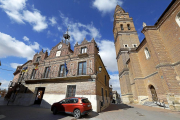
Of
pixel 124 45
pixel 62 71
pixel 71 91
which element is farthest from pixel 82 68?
pixel 124 45

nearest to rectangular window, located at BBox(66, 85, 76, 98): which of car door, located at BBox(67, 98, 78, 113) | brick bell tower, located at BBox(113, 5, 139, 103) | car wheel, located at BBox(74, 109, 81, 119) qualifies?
car door, located at BBox(67, 98, 78, 113)

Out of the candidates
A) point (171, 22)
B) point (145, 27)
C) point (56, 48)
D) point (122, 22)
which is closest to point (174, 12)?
point (171, 22)

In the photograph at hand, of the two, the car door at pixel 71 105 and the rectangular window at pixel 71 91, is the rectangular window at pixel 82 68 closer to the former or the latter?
the rectangular window at pixel 71 91

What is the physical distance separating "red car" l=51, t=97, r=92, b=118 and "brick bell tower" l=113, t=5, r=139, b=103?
16.6 metres

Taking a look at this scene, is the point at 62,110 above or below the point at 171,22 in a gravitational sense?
below

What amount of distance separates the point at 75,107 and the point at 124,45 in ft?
83.3

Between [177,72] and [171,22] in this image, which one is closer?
[177,72]

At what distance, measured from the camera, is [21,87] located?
47.8ft

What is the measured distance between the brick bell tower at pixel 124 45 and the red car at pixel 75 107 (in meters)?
16.6

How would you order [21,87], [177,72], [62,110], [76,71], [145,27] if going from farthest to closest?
[21,87], [145,27], [76,71], [177,72], [62,110]

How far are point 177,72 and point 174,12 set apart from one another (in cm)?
796

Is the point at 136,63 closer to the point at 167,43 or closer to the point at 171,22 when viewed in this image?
the point at 167,43

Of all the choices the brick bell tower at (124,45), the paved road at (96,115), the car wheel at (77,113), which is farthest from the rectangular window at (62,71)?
the brick bell tower at (124,45)

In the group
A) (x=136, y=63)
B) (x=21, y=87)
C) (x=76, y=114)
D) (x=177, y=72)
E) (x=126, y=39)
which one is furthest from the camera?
(x=126, y=39)
